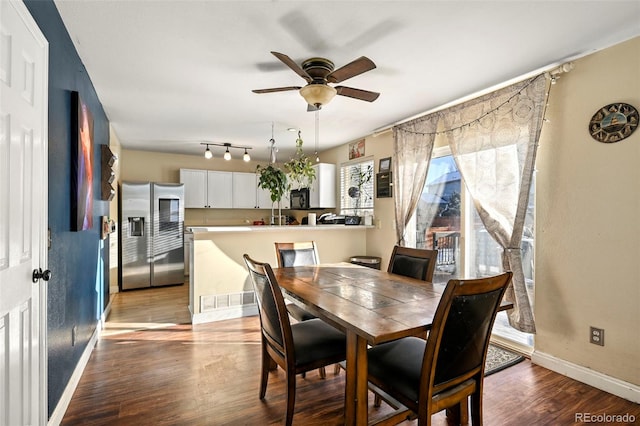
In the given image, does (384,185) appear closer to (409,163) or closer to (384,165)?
(384,165)

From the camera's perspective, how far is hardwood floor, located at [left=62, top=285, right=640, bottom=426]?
1894 mm

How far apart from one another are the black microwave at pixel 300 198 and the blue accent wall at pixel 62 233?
342cm

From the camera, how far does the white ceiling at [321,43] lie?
178 centimetres

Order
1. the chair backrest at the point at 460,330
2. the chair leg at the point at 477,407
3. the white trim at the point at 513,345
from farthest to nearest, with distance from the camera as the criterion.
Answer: the white trim at the point at 513,345 → the chair leg at the point at 477,407 → the chair backrest at the point at 460,330

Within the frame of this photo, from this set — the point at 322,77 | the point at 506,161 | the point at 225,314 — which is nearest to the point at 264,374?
the point at 225,314

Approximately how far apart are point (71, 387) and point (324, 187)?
13.0 feet

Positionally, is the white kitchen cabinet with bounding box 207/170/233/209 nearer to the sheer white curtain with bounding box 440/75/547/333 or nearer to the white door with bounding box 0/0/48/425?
the sheer white curtain with bounding box 440/75/547/333

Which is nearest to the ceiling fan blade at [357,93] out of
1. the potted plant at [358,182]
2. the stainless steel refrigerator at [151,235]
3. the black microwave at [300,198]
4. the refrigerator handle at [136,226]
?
the potted plant at [358,182]

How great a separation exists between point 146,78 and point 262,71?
3.36 feet

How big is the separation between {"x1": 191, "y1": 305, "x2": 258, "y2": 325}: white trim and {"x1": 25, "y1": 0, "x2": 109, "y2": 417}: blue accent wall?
1.08 meters

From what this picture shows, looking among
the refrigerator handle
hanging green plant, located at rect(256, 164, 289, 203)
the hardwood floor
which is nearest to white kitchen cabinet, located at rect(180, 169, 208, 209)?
the refrigerator handle

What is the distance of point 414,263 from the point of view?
2576mm

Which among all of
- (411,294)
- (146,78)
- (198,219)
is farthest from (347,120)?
(198,219)

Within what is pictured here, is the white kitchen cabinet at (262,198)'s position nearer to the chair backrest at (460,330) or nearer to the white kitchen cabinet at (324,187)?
the white kitchen cabinet at (324,187)
